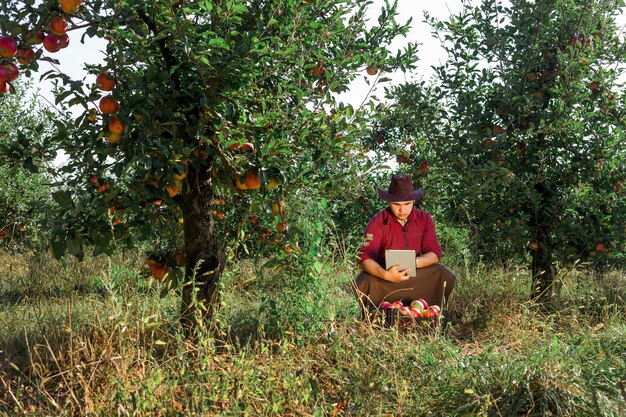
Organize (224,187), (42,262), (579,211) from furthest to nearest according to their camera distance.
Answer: (42,262), (579,211), (224,187)

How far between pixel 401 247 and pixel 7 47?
11.1 ft

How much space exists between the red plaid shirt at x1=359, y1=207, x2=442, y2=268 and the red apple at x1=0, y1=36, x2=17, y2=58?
3084 mm

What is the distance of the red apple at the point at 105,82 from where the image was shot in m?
3.78

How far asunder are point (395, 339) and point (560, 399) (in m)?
1.01

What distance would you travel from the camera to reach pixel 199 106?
159 inches

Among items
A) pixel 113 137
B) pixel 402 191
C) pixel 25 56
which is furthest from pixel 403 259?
pixel 25 56

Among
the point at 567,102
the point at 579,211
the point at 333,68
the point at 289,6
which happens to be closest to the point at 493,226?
the point at 579,211

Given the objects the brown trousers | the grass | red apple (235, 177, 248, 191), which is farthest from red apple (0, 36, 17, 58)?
the brown trousers

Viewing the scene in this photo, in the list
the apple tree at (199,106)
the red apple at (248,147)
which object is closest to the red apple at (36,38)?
the apple tree at (199,106)

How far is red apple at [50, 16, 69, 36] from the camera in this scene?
3.65m

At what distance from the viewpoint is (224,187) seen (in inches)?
183

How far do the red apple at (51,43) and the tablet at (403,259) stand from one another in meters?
2.95

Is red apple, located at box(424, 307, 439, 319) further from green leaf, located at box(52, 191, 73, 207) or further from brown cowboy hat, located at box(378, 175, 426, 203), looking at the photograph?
green leaf, located at box(52, 191, 73, 207)

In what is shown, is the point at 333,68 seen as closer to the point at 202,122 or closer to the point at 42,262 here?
the point at 202,122
